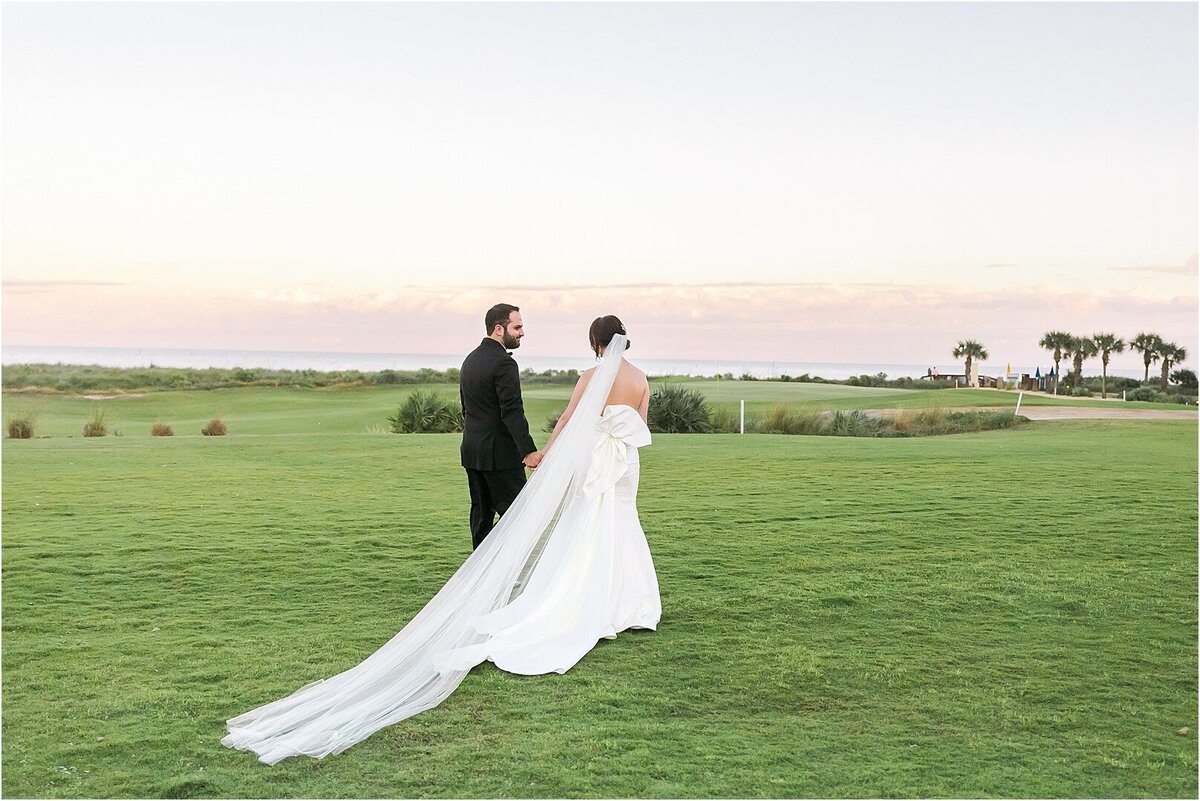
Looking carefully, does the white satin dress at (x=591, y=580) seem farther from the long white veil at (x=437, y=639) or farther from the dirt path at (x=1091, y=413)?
the dirt path at (x=1091, y=413)

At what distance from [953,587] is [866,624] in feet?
5.33

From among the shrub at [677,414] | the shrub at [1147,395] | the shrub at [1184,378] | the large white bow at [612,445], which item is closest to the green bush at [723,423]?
the shrub at [677,414]

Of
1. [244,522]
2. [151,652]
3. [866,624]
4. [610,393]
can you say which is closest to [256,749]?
[151,652]

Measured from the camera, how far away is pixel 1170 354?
148ft

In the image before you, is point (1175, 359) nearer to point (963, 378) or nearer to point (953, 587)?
point (963, 378)

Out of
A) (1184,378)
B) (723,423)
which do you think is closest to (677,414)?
(723,423)

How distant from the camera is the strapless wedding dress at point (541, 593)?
19.5ft

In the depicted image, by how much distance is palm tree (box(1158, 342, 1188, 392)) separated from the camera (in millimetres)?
44750

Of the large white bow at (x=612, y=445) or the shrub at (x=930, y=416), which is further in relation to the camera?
the shrub at (x=930, y=416)

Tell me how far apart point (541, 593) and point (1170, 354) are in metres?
45.0

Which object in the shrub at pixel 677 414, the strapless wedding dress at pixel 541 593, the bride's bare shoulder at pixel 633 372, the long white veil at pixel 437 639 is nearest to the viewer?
the long white veil at pixel 437 639

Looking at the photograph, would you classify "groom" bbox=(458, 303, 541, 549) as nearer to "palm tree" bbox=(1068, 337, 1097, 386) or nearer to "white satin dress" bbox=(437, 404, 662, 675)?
"white satin dress" bbox=(437, 404, 662, 675)

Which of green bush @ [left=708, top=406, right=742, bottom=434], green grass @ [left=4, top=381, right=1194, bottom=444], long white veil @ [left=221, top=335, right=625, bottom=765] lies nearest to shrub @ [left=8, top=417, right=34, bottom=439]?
green grass @ [left=4, top=381, right=1194, bottom=444]

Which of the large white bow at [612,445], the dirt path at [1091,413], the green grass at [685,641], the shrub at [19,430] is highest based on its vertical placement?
the large white bow at [612,445]
